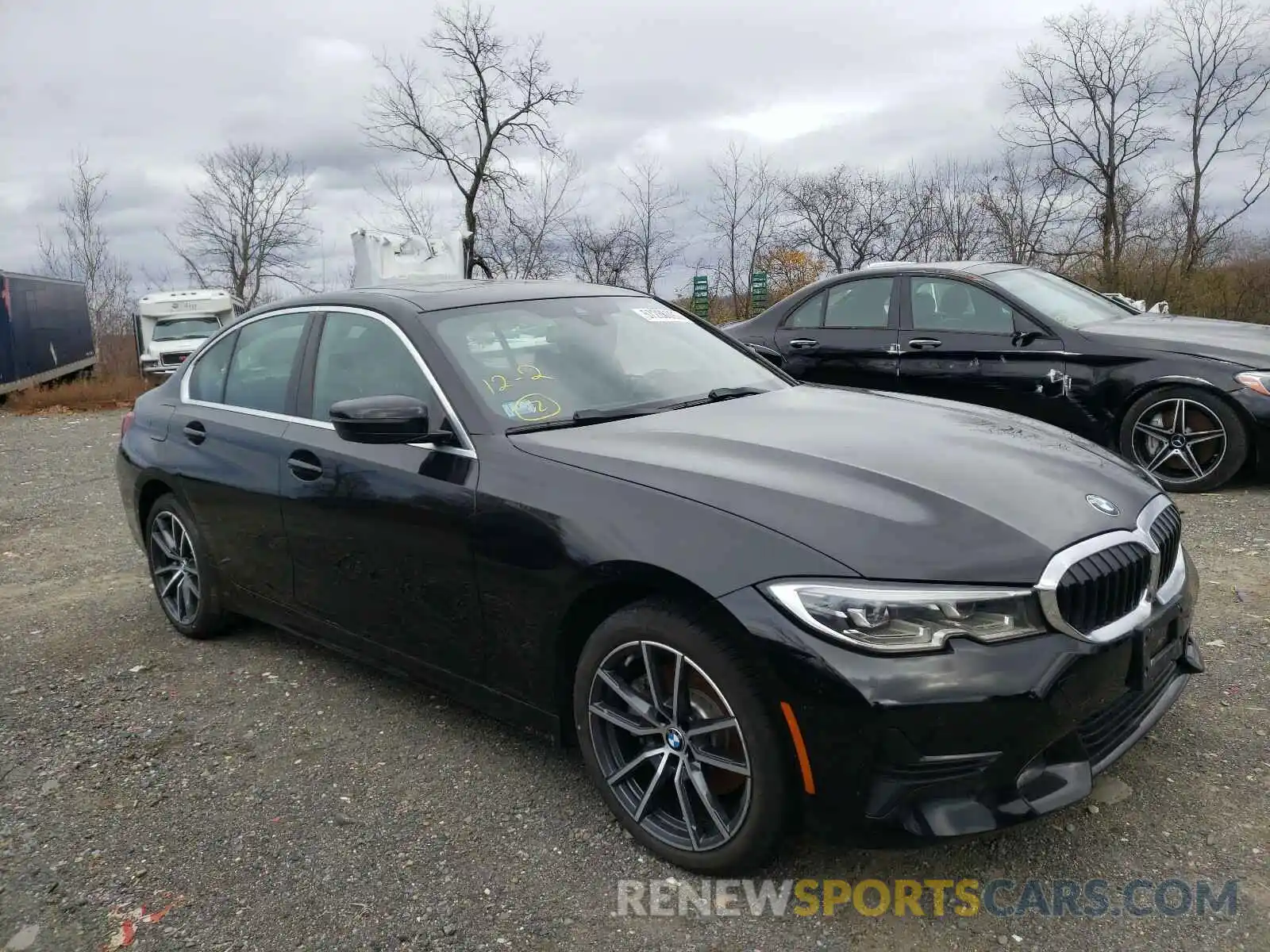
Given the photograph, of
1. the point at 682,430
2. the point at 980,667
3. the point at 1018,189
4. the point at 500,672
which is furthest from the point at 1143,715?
the point at 1018,189

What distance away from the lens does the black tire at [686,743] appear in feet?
7.97

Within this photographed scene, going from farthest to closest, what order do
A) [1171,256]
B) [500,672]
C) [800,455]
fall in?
[1171,256]
[500,672]
[800,455]

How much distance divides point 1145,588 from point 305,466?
2.78 m

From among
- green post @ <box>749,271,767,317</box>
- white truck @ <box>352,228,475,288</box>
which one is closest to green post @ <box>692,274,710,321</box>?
green post @ <box>749,271,767,317</box>

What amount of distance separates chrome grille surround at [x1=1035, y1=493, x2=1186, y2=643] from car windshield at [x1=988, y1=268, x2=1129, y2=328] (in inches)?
182

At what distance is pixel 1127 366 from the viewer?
673cm

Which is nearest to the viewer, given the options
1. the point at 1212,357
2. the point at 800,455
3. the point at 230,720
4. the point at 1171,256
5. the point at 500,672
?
the point at 800,455

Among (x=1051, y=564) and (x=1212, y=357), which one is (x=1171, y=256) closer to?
(x=1212, y=357)

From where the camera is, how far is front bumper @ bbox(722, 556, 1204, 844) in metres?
2.24

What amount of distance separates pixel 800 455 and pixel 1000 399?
16.0ft

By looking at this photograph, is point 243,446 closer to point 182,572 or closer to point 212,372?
point 212,372

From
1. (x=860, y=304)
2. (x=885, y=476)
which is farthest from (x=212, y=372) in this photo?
(x=860, y=304)

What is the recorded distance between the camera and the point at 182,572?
4703 millimetres

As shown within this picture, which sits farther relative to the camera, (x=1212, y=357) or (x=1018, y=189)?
(x=1018, y=189)
